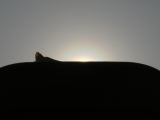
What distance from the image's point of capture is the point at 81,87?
1175mm

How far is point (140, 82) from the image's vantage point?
119 cm

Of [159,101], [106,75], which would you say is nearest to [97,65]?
[106,75]

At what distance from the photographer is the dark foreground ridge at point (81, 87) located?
1134 millimetres

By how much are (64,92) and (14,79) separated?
20 cm

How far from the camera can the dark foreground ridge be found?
113 cm

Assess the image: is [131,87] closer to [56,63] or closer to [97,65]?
[97,65]

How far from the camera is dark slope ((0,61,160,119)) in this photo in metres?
1.14

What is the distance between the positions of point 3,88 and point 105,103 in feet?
1.27

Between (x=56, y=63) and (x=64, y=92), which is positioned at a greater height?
(x=56, y=63)

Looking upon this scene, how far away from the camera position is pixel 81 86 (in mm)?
1177

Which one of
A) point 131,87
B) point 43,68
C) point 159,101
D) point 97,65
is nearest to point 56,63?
point 43,68

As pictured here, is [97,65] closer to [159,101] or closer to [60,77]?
[60,77]

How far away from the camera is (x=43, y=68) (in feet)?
3.88

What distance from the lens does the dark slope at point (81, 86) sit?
114 centimetres
